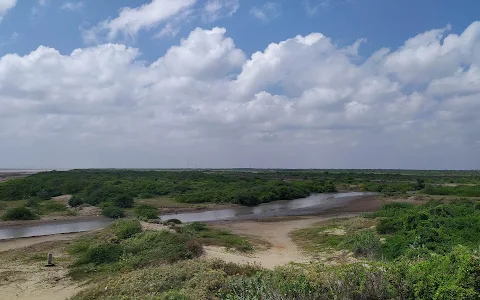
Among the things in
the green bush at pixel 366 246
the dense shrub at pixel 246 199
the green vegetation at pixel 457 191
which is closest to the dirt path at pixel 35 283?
the green bush at pixel 366 246

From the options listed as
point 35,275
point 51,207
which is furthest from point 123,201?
point 35,275

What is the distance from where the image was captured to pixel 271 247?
64.4ft

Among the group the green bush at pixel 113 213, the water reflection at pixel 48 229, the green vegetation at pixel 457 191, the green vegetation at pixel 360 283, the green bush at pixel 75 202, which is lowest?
the water reflection at pixel 48 229

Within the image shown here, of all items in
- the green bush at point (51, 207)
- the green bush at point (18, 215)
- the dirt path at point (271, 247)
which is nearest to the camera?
the dirt path at point (271, 247)

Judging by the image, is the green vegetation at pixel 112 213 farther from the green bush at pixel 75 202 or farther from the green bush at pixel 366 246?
the green bush at pixel 366 246

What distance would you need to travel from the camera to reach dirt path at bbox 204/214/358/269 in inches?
610

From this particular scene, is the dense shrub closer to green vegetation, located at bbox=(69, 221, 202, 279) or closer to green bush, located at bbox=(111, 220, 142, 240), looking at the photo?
green bush, located at bbox=(111, 220, 142, 240)

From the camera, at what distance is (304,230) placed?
2511 centimetres

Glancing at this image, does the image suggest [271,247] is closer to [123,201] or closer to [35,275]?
[35,275]

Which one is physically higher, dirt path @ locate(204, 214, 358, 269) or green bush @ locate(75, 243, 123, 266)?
green bush @ locate(75, 243, 123, 266)

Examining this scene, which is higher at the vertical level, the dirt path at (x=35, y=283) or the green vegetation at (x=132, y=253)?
the green vegetation at (x=132, y=253)

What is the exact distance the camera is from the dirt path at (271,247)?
610 inches

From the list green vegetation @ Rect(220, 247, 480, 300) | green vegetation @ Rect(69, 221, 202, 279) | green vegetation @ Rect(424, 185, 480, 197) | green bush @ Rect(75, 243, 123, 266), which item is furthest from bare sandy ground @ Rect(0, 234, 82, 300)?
green vegetation @ Rect(424, 185, 480, 197)

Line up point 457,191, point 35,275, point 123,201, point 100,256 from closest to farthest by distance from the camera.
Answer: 1. point 35,275
2. point 100,256
3. point 123,201
4. point 457,191
